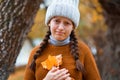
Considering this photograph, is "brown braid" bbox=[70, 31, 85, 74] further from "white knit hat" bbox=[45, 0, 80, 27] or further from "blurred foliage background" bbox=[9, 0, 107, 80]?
"blurred foliage background" bbox=[9, 0, 107, 80]

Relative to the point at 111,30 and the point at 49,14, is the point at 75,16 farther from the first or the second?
the point at 111,30

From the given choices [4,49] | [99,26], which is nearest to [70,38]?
[4,49]

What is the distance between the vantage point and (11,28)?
4328mm

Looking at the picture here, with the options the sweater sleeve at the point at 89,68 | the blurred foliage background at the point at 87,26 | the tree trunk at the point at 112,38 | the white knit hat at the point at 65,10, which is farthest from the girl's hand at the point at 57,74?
the blurred foliage background at the point at 87,26

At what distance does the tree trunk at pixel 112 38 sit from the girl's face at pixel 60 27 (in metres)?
4.71

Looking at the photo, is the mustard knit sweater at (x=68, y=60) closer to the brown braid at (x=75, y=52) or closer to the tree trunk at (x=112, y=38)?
the brown braid at (x=75, y=52)

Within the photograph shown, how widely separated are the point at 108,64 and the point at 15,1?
Result: 14.9ft

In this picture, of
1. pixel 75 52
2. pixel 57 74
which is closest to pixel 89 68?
pixel 75 52

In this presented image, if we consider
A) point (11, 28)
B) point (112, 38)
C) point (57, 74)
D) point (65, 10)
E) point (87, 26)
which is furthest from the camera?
point (87, 26)

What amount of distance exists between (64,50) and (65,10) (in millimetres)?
357

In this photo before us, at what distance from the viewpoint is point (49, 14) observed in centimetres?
353

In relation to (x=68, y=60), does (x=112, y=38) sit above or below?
above

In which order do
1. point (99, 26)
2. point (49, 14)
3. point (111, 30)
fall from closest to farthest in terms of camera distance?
point (49, 14) < point (111, 30) < point (99, 26)

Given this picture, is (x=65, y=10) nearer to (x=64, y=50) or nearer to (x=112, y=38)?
(x=64, y=50)
